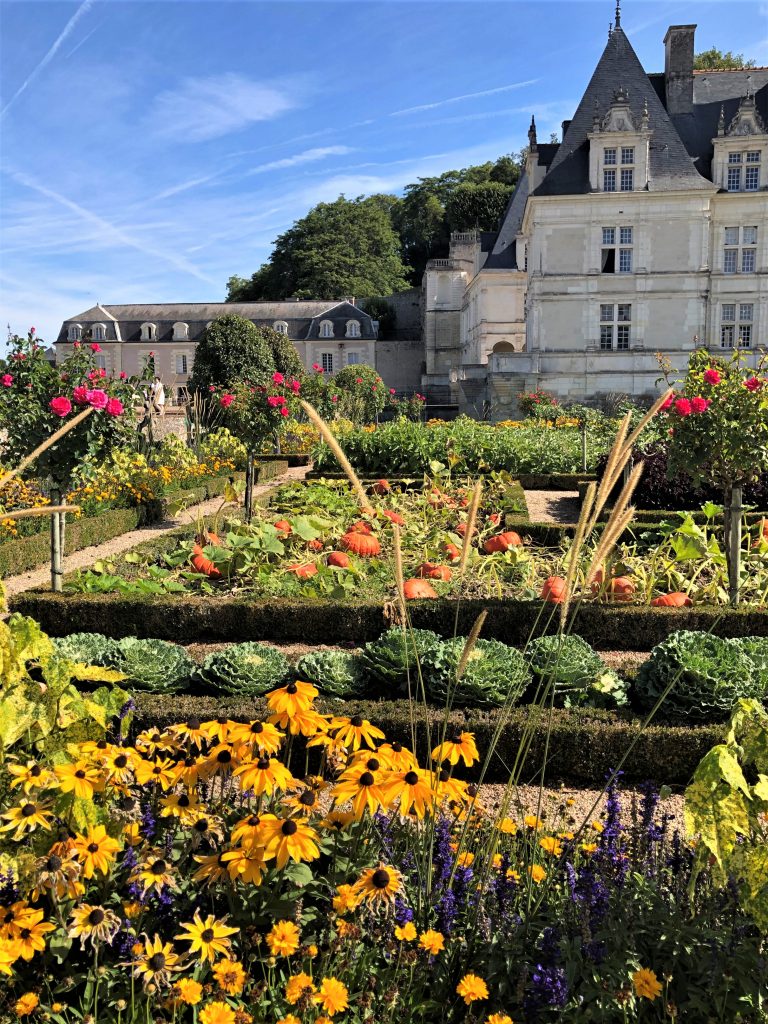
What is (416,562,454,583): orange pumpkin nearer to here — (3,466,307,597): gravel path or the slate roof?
(3,466,307,597): gravel path

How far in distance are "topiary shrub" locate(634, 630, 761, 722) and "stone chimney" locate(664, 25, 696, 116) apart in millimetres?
28003

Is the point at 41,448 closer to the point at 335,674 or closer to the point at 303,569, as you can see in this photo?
the point at 335,674

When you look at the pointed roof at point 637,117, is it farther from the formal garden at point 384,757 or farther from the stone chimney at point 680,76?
the formal garden at point 384,757

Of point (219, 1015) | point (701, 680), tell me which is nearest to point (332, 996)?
point (219, 1015)

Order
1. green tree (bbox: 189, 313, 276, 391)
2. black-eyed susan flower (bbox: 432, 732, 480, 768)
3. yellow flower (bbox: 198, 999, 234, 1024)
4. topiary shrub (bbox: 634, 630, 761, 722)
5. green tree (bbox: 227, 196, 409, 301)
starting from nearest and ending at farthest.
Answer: yellow flower (bbox: 198, 999, 234, 1024) < black-eyed susan flower (bbox: 432, 732, 480, 768) < topiary shrub (bbox: 634, 630, 761, 722) < green tree (bbox: 189, 313, 276, 391) < green tree (bbox: 227, 196, 409, 301)

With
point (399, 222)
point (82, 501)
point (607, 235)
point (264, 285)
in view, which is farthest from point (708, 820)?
point (399, 222)

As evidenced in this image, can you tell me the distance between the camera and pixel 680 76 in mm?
27312

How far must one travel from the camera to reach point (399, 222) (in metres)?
56.2

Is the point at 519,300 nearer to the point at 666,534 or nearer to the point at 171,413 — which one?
the point at 171,413

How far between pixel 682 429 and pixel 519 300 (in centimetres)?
3336

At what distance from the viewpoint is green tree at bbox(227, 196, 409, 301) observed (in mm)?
48219

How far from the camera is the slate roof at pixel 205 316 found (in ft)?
142

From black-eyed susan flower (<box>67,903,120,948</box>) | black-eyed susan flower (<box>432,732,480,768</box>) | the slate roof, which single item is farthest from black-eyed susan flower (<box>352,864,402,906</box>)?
the slate roof

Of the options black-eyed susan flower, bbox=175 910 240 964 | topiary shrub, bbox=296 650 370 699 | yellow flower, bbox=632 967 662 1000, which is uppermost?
black-eyed susan flower, bbox=175 910 240 964
